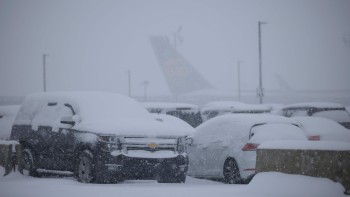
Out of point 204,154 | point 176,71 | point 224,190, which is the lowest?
point 224,190

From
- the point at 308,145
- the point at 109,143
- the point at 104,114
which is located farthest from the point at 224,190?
the point at 104,114

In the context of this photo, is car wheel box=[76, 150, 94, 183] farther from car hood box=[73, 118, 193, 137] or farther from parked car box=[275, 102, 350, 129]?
parked car box=[275, 102, 350, 129]

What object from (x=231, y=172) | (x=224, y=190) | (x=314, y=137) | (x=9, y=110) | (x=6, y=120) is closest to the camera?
(x=224, y=190)

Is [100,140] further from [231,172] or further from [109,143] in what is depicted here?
[231,172]

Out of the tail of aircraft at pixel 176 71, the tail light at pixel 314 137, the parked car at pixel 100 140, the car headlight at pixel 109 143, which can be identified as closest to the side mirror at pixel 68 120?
the parked car at pixel 100 140

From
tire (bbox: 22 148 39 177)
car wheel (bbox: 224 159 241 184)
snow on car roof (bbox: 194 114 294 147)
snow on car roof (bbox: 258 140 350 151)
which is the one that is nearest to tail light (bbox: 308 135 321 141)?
snow on car roof (bbox: 194 114 294 147)

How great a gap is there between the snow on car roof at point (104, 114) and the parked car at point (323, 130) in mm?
4088

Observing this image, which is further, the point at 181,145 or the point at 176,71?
the point at 176,71

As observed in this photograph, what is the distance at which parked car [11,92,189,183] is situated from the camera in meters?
11.1

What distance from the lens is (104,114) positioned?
1247 cm

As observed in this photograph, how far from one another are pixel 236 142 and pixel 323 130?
439 centimetres

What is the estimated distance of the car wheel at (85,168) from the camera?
1121cm

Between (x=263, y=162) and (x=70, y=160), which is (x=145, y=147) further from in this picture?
(x=263, y=162)

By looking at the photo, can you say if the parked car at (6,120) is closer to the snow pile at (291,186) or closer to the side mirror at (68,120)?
the side mirror at (68,120)
